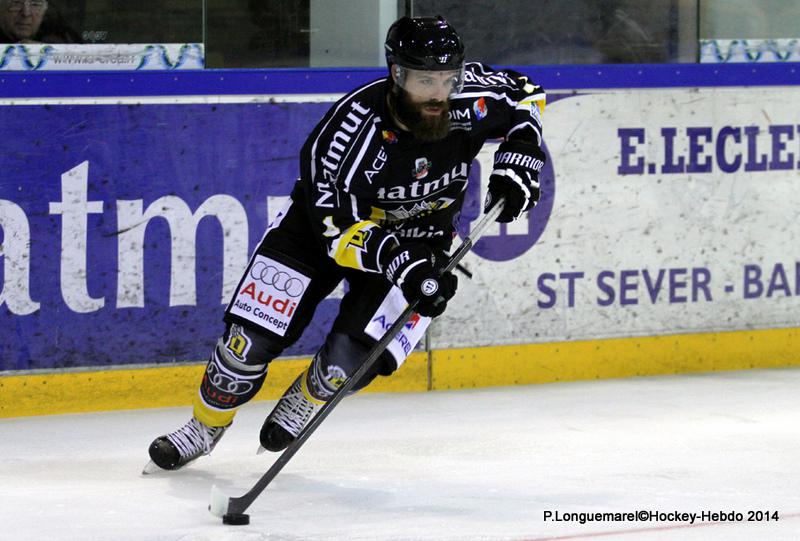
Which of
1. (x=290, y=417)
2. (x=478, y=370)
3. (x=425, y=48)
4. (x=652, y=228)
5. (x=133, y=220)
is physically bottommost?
(x=478, y=370)

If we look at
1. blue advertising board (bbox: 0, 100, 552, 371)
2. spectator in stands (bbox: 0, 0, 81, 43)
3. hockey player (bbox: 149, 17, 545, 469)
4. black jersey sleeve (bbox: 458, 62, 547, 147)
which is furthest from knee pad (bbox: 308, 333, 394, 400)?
spectator in stands (bbox: 0, 0, 81, 43)

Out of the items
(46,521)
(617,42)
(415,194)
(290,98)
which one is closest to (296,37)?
(290,98)

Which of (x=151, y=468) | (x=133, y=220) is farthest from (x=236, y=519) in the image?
(x=133, y=220)

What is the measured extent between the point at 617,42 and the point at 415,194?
6.98 ft

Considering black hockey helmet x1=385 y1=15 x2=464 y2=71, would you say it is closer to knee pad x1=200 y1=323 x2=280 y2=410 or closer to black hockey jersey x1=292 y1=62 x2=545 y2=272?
black hockey jersey x1=292 y1=62 x2=545 y2=272

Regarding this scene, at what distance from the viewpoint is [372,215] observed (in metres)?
4.09

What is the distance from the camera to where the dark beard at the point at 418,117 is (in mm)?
3863

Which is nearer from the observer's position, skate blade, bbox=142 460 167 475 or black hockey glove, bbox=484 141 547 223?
black hockey glove, bbox=484 141 547 223

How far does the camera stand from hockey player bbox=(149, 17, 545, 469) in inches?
151

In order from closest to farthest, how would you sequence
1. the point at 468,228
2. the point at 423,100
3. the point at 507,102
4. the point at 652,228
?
the point at 423,100 < the point at 507,102 < the point at 468,228 < the point at 652,228

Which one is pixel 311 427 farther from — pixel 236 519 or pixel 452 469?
pixel 452 469

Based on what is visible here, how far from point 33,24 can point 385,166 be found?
67.4 inches

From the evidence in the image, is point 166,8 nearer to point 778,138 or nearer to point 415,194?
point 415,194

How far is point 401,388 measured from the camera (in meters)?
5.54
